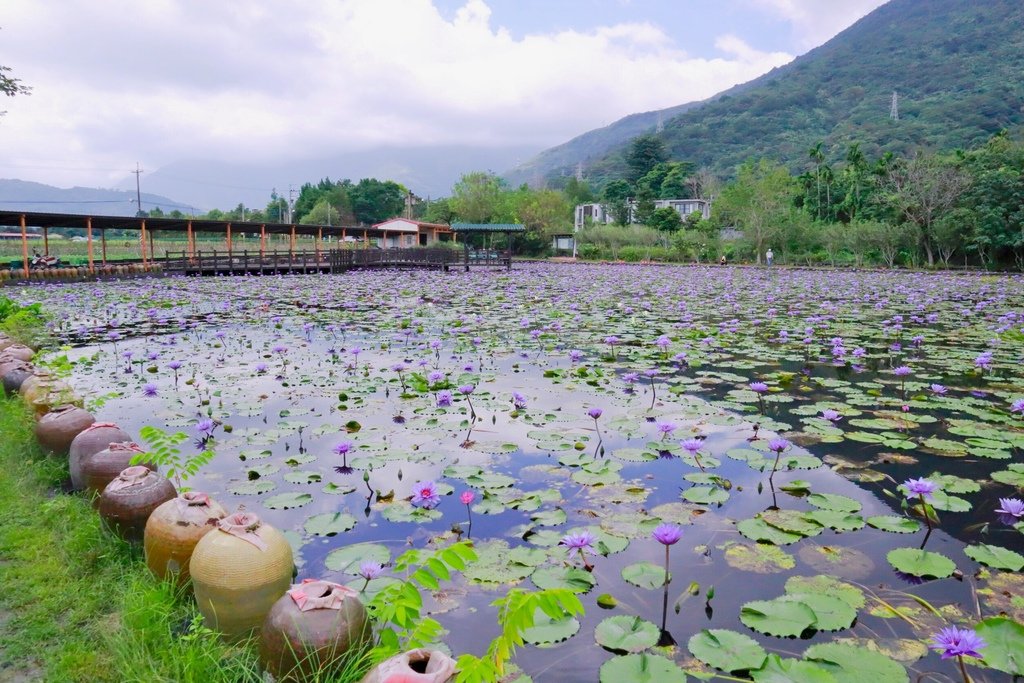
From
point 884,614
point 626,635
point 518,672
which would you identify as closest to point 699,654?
point 626,635

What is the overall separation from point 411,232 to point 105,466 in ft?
135

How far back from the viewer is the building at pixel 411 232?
41781 millimetres

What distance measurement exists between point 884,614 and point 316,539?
2.45 m

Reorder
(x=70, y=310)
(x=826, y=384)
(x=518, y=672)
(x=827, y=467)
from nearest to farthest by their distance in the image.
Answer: (x=518, y=672) < (x=827, y=467) < (x=826, y=384) < (x=70, y=310)

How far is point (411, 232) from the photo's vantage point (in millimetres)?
43312

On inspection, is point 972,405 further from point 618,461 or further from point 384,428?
point 384,428

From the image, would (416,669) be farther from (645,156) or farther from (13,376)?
(645,156)

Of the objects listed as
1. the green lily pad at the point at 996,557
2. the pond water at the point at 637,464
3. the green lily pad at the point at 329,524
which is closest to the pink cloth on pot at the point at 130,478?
the pond water at the point at 637,464

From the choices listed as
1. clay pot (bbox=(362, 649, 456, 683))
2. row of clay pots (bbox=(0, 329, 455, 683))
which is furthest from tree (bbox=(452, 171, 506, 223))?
clay pot (bbox=(362, 649, 456, 683))

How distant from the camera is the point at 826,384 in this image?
19.4ft

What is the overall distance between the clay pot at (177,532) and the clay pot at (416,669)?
4.00ft

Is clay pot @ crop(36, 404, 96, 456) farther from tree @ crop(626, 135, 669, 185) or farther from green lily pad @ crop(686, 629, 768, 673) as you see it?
tree @ crop(626, 135, 669, 185)

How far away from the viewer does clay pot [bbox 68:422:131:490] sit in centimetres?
344

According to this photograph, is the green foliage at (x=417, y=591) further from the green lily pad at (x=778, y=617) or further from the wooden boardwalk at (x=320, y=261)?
the wooden boardwalk at (x=320, y=261)
